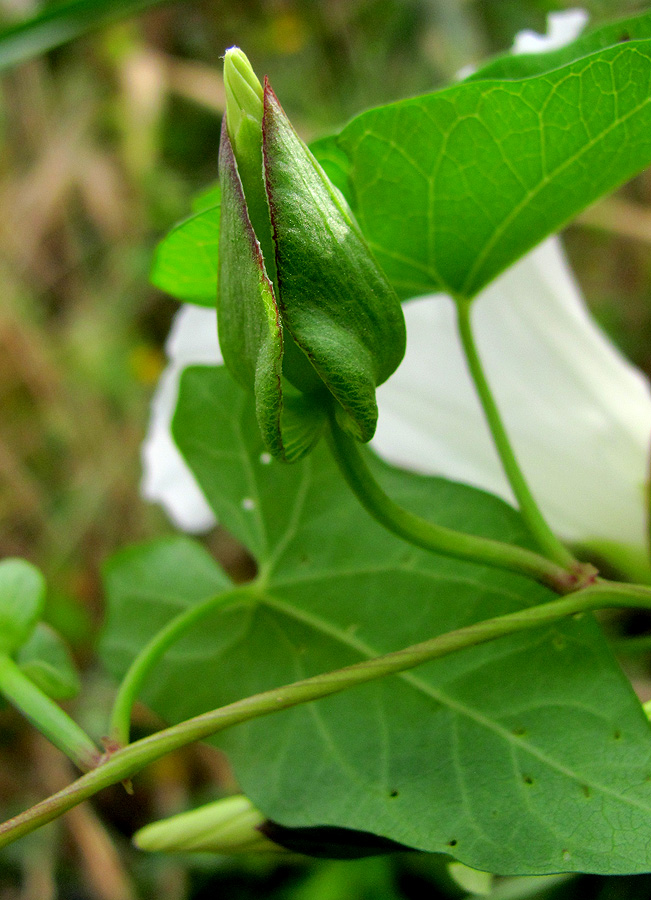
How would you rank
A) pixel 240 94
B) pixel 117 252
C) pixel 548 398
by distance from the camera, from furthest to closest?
pixel 117 252
pixel 548 398
pixel 240 94

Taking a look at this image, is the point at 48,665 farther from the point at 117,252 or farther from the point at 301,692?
the point at 117,252

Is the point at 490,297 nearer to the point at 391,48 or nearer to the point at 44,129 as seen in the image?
the point at 391,48

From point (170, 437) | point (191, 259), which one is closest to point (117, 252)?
point (170, 437)

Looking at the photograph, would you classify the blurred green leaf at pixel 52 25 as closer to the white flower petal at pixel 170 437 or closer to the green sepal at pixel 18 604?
the white flower petal at pixel 170 437

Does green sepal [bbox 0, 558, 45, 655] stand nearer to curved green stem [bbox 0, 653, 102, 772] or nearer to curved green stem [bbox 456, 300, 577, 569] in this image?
curved green stem [bbox 0, 653, 102, 772]

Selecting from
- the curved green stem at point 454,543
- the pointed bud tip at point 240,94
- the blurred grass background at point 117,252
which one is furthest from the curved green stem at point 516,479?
the blurred grass background at point 117,252

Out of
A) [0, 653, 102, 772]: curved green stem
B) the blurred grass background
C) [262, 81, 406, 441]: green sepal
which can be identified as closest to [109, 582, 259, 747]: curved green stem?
[0, 653, 102, 772]: curved green stem
